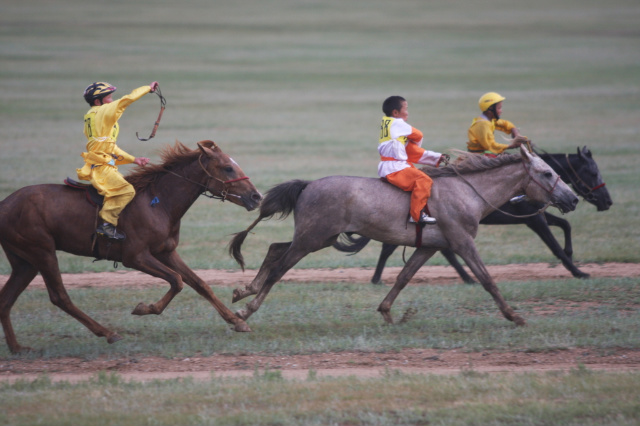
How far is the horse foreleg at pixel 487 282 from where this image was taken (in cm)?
874

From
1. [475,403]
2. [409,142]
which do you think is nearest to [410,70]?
[409,142]

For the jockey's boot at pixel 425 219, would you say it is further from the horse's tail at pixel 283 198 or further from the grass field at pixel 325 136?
the horse's tail at pixel 283 198

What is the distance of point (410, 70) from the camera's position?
156ft

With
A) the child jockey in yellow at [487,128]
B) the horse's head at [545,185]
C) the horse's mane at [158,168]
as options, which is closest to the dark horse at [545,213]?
the child jockey in yellow at [487,128]

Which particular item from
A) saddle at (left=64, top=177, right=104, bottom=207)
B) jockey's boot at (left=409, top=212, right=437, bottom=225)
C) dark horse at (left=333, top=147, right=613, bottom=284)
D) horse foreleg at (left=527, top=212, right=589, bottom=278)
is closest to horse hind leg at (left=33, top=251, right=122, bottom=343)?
saddle at (left=64, top=177, right=104, bottom=207)

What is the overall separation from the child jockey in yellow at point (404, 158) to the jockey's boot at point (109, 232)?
2.88 meters

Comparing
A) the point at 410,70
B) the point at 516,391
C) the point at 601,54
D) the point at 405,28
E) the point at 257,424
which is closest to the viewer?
the point at 257,424

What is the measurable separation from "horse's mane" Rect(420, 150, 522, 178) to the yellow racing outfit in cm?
330

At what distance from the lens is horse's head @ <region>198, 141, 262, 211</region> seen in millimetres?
8680

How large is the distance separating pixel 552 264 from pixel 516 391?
5.96m

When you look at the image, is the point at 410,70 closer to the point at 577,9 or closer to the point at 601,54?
the point at 601,54

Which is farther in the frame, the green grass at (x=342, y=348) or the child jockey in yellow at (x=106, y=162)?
the child jockey in yellow at (x=106, y=162)

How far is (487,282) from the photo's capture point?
345 inches

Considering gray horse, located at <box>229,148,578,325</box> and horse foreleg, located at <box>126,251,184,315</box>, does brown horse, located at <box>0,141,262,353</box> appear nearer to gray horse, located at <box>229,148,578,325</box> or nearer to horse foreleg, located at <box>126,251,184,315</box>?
horse foreleg, located at <box>126,251,184,315</box>
